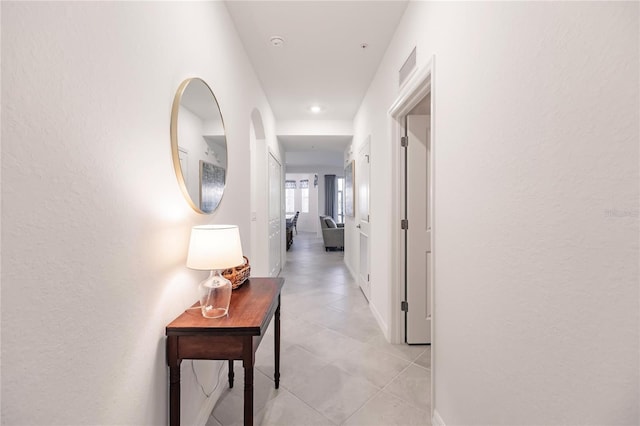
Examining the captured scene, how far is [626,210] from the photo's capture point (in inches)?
26.2

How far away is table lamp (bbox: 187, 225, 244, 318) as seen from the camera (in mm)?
1295

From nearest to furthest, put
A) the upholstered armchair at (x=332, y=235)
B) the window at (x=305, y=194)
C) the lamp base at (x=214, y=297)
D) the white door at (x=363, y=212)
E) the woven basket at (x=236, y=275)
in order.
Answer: the lamp base at (x=214, y=297) → the woven basket at (x=236, y=275) → the white door at (x=363, y=212) → the upholstered armchair at (x=332, y=235) → the window at (x=305, y=194)

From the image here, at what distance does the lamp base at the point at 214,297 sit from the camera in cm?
137

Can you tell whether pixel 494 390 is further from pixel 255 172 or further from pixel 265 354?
pixel 255 172

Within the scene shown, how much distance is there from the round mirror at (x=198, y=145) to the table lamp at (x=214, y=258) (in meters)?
0.28

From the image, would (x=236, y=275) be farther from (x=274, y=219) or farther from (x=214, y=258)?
(x=274, y=219)

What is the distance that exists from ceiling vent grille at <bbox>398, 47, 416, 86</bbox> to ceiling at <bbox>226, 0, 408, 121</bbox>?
1.30ft

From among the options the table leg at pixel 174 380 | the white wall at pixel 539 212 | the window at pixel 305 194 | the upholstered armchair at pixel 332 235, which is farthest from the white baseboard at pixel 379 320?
the window at pixel 305 194

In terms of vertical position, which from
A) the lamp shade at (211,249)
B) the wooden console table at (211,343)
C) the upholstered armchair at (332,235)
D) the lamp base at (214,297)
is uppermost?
the lamp shade at (211,249)

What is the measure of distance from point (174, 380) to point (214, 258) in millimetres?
537

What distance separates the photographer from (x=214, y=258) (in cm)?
130

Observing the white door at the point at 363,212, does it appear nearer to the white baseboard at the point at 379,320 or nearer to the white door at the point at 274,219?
the white baseboard at the point at 379,320

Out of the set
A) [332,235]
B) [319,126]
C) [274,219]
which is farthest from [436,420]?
[332,235]

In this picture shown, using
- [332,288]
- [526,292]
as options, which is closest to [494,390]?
[526,292]
